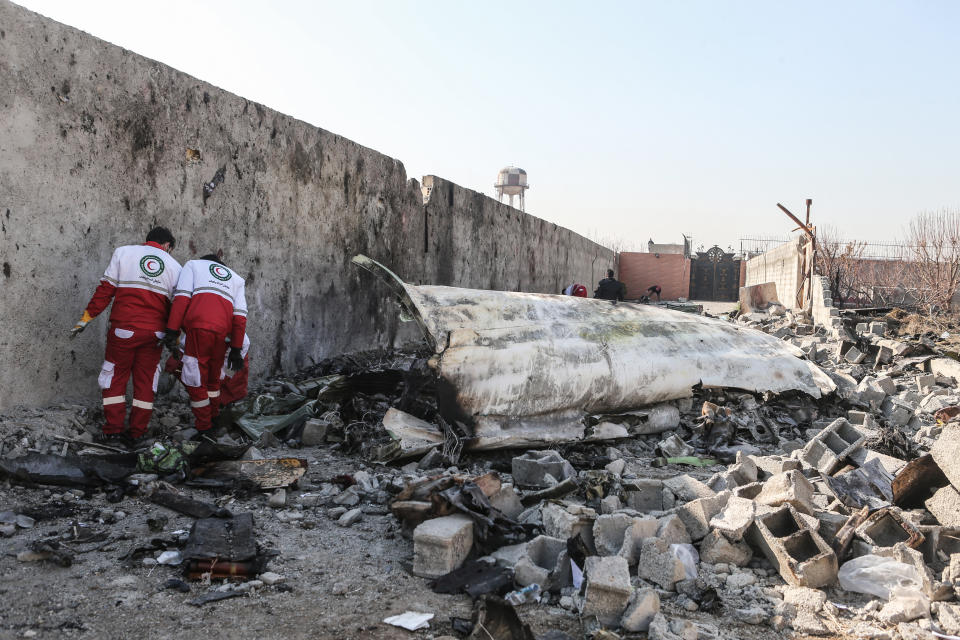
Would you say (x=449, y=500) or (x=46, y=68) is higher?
(x=46, y=68)

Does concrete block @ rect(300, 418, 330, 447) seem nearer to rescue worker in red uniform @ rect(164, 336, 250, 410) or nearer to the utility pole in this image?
rescue worker in red uniform @ rect(164, 336, 250, 410)

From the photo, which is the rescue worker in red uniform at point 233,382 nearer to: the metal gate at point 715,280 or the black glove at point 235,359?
the black glove at point 235,359

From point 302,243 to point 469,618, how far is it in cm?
441

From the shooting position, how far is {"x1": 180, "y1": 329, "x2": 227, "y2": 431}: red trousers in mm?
4355

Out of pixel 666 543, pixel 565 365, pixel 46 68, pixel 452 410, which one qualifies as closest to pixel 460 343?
pixel 452 410

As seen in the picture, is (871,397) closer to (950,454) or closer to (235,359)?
(950,454)

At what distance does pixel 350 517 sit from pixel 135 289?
204 centimetres

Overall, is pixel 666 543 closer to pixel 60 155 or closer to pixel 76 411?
pixel 76 411

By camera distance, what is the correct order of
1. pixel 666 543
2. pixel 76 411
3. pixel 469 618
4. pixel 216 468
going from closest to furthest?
pixel 469 618 < pixel 666 543 < pixel 216 468 < pixel 76 411

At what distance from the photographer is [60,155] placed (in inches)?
157

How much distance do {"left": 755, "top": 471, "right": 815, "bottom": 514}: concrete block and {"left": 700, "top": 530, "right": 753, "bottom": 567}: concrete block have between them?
17.2 inches

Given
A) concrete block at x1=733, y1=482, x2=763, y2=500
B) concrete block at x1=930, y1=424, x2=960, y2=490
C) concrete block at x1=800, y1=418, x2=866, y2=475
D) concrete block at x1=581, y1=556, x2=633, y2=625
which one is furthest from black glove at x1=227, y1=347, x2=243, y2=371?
concrete block at x1=930, y1=424, x2=960, y2=490

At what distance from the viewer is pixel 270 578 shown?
267cm

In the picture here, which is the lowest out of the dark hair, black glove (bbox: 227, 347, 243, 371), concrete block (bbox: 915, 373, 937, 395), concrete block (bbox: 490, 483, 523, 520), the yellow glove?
concrete block (bbox: 490, 483, 523, 520)
